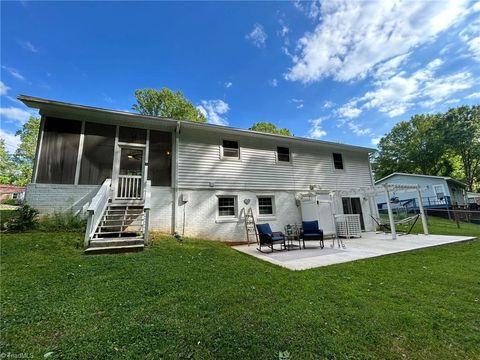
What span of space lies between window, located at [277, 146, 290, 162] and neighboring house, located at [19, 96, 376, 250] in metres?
0.06

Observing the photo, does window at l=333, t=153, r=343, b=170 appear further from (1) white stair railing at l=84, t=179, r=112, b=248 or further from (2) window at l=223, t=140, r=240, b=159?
(1) white stair railing at l=84, t=179, r=112, b=248

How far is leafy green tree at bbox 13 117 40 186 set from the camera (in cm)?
2778

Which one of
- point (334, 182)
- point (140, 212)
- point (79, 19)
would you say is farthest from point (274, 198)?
point (79, 19)

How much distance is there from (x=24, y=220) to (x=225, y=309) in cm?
743

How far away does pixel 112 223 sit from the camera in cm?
720

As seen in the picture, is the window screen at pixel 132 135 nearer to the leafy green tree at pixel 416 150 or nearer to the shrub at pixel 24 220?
the shrub at pixel 24 220

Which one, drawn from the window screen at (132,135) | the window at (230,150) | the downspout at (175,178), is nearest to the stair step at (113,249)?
the downspout at (175,178)

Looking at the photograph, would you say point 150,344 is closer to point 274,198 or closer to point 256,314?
point 256,314

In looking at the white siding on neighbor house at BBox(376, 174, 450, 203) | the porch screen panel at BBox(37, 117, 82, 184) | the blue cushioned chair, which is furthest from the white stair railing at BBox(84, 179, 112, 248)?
the white siding on neighbor house at BBox(376, 174, 450, 203)

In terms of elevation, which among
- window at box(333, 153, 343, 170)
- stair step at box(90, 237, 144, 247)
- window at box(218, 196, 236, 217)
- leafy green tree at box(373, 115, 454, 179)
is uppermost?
leafy green tree at box(373, 115, 454, 179)

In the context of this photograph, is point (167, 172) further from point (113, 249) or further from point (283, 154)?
point (283, 154)

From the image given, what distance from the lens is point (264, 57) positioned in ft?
44.2

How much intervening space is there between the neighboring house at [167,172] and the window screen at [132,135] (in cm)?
4

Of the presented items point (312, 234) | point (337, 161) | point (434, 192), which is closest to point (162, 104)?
point (337, 161)
